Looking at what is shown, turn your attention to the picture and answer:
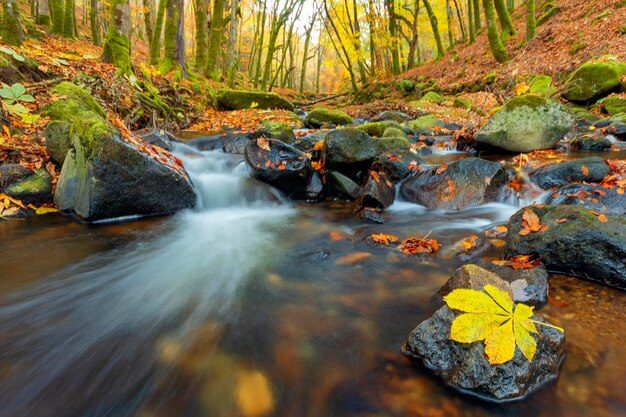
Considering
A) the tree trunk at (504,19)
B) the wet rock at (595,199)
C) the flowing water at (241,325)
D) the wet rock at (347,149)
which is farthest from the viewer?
the tree trunk at (504,19)

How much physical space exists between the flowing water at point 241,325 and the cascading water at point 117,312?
1cm

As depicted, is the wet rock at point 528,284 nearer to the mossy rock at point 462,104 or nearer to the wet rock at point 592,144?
the wet rock at point 592,144

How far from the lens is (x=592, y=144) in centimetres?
723

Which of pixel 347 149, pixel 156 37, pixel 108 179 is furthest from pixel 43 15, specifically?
pixel 347 149

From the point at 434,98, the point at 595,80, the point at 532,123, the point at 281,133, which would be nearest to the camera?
the point at 532,123

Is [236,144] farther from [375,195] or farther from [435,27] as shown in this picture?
[435,27]

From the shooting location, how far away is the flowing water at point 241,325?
70.4 inches

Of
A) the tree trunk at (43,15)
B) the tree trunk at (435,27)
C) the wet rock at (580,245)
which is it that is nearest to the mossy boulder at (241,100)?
the tree trunk at (43,15)

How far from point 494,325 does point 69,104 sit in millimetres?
7150

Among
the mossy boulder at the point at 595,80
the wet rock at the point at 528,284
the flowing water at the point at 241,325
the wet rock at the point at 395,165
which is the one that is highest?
the mossy boulder at the point at 595,80

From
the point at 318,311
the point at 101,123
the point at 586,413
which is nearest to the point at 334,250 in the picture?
the point at 318,311

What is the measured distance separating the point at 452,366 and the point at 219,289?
2.02 m

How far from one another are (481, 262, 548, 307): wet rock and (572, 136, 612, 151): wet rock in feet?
20.8

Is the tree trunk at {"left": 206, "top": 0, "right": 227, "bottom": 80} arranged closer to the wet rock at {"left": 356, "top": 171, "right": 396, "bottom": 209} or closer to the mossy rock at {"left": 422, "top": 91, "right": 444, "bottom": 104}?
the mossy rock at {"left": 422, "top": 91, "right": 444, "bottom": 104}
